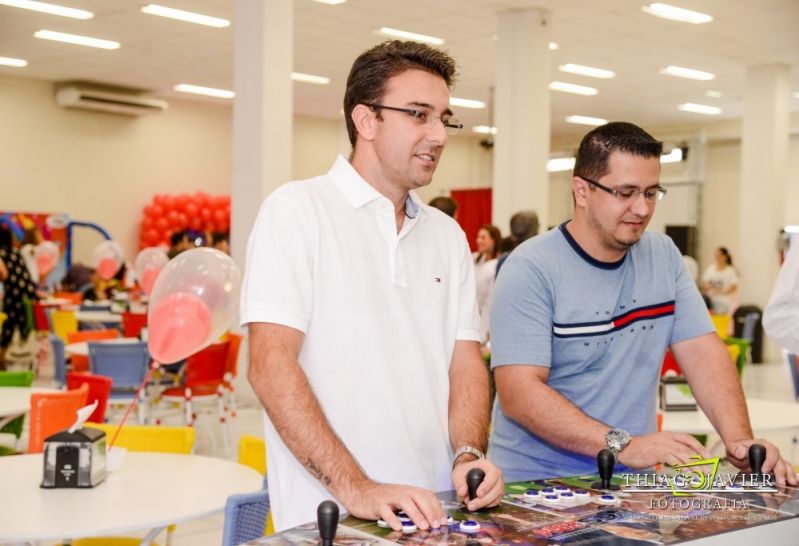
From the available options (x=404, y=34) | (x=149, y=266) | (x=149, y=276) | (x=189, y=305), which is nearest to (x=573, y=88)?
(x=404, y=34)

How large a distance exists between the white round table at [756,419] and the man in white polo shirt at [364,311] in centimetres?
242

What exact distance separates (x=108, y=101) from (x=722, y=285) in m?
10.1

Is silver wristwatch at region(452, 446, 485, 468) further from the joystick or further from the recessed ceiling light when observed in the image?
the recessed ceiling light

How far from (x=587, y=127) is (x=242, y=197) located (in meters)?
12.6

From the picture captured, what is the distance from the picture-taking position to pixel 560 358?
252cm

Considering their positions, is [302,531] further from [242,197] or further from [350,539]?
[242,197]

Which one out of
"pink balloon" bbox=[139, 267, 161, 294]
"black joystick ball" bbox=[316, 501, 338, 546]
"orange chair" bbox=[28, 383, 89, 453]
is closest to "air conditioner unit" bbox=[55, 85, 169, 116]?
"pink balloon" bbox=[139, 267, 161, 294]

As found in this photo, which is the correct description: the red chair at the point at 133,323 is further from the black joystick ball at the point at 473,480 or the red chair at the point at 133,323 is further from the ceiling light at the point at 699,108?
the ceiling light at the point at 699,108

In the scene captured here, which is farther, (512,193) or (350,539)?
(512,193)

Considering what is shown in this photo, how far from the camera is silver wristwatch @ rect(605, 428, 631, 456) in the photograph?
2.22 meters

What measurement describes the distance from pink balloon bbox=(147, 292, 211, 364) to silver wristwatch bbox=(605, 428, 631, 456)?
2.23 metres

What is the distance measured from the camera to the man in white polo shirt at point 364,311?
2018 millimetres

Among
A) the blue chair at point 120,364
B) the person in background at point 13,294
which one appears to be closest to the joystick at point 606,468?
the blue chair at point 120,364

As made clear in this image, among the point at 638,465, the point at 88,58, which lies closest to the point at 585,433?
the point at 638,465
